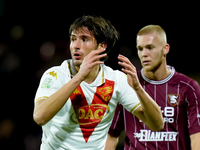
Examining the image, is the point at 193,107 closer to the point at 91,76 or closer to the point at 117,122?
the point at 117,122

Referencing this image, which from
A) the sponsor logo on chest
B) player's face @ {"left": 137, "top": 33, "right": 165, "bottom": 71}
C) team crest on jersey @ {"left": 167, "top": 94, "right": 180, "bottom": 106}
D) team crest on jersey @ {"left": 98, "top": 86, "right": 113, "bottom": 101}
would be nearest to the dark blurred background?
player's face @ {"left": 137, "top": 33, "right": 165, "bottom": 71}

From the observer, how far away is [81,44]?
2.22 meters

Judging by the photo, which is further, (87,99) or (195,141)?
(195,141)

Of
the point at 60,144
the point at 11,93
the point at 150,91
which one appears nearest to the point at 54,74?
the point at 60,144

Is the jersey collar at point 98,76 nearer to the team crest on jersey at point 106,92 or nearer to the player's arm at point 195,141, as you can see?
the team crest on jersey at point 106,92

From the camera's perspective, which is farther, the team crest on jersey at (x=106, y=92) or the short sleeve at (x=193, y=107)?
the short sleeve at (x=193, y=107)

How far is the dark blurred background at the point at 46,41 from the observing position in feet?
15.0

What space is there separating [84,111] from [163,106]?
1143mm

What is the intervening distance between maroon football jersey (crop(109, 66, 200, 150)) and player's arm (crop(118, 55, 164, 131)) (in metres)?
0.81

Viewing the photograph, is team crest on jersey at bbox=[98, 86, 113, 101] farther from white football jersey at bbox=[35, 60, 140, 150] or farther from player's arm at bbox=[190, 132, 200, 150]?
player's arm at bbox=[190, 132, 200, 150]

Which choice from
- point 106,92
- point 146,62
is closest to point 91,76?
point 106,92

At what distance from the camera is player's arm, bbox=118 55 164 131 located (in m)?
1.89

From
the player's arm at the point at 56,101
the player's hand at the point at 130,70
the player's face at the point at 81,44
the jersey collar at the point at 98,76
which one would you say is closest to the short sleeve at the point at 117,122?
the jersey collar at the point at 98,76

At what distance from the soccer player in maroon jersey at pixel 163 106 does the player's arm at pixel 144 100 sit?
2.68 ft
